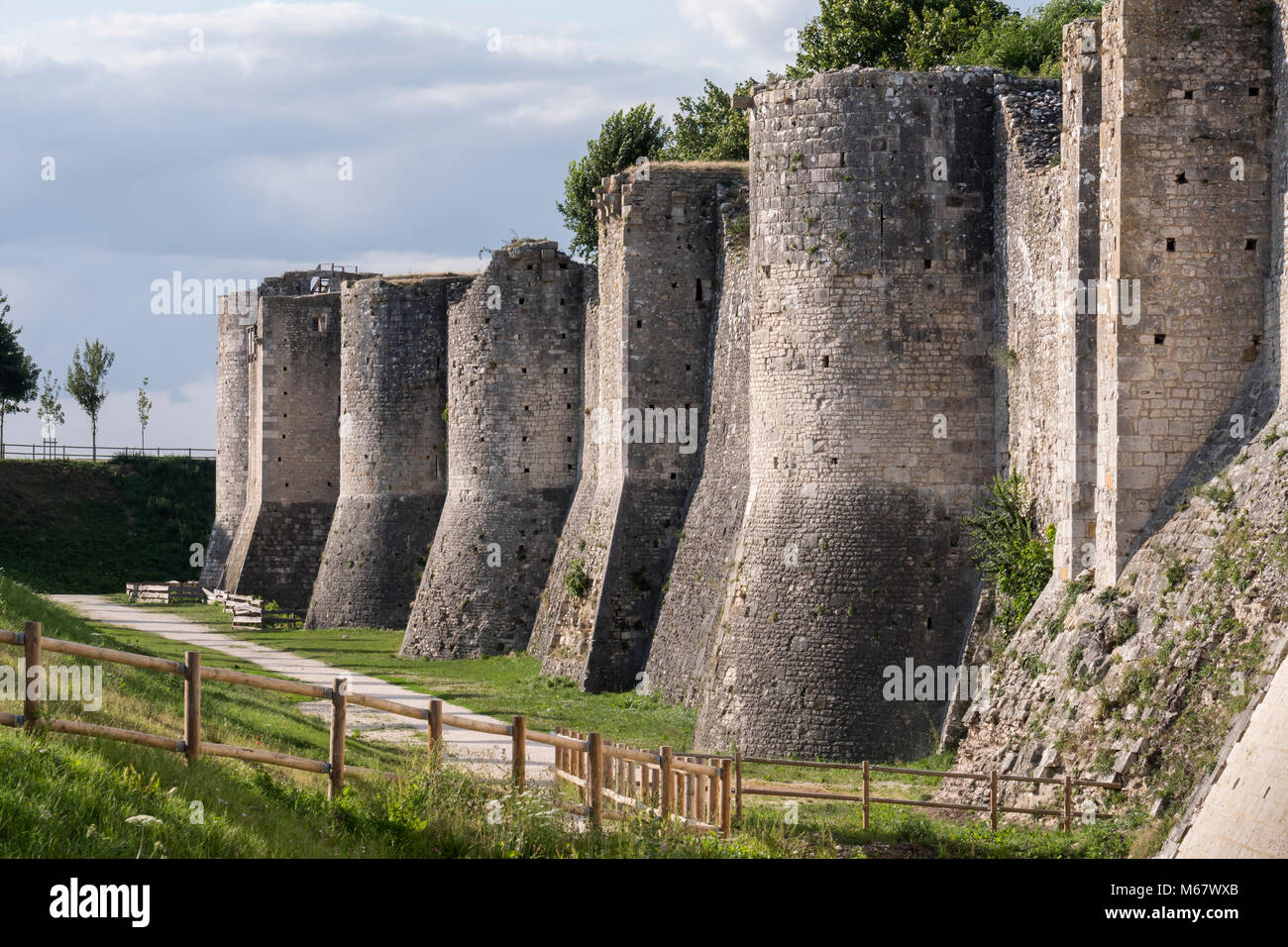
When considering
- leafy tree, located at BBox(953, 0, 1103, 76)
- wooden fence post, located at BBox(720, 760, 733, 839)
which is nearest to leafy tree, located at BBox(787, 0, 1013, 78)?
leafy tree, located at BBox(953, 0, 1103, 76)

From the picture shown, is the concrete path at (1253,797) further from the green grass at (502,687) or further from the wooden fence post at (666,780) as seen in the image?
the green grass at (502,687)

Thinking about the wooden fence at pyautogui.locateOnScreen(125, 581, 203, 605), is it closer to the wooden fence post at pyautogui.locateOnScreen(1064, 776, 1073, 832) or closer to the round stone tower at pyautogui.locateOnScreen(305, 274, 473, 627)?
the round stone tower at pyautogui.locateOnScreen(305, 274, 473, 627)

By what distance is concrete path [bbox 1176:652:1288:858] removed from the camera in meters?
12.1

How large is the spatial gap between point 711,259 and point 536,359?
7.30m

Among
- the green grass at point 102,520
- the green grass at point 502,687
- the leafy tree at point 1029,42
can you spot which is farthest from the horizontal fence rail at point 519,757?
the green grass at point 102,520

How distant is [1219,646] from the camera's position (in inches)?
581

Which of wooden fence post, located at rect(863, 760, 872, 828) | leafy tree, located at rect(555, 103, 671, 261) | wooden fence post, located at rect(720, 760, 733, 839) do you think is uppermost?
leafy tree, located at rect(555, 103, 671, 261)

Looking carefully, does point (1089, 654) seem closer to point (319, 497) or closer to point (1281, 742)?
point (1281, 742)

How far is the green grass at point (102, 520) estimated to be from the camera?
182ft

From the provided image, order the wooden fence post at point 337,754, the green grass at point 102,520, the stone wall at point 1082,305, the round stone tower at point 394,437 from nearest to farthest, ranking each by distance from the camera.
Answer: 1. the wooden fence post at point 337,754
2. the stone wall at point 1082,305
3. the round stone tower at point 394,437
4. the green grass at point 102,520

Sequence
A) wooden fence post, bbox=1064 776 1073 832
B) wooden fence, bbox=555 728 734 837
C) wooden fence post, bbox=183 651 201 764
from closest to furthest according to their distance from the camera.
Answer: wooden fence post, bbox=183 651 201 764, wooden fence, bbox=555 728 734 837, wooden fence post, bbox=1064 776 1073 832

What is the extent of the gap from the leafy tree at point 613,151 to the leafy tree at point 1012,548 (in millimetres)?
31136

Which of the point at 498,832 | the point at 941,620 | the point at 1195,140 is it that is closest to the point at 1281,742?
the point at 498,832

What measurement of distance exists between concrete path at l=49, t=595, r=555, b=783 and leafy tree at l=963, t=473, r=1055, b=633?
6.10 m
